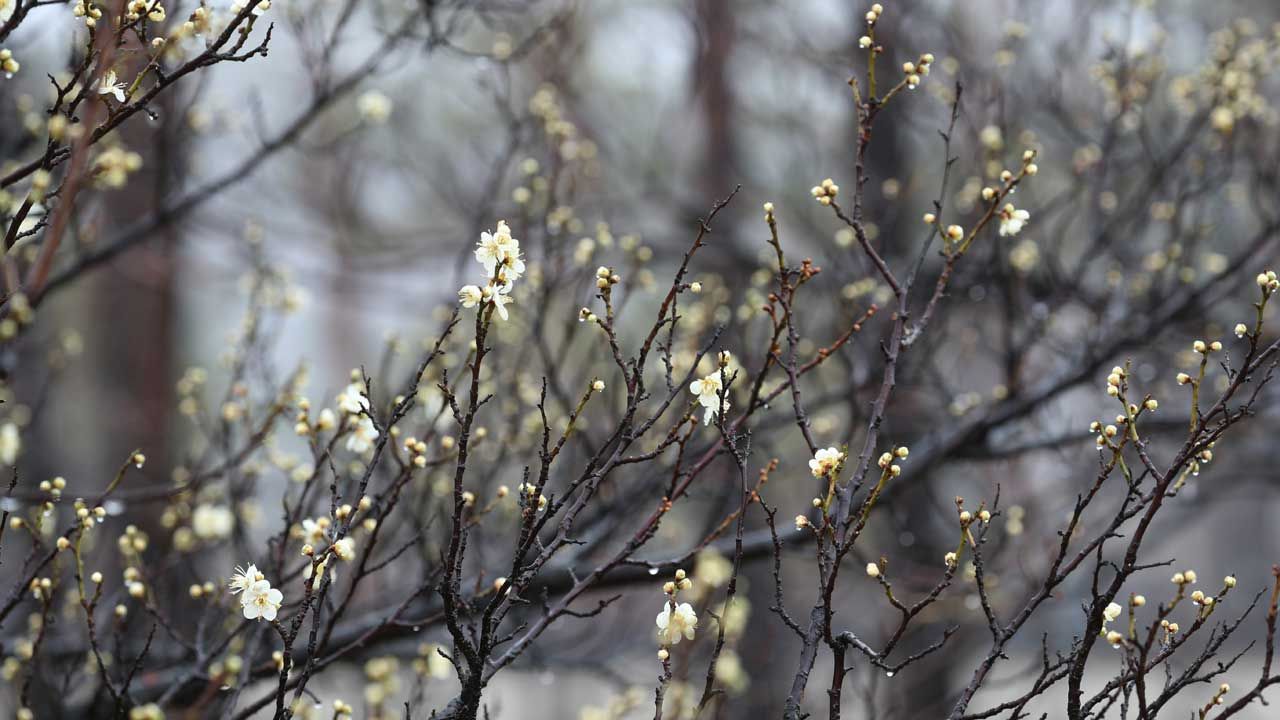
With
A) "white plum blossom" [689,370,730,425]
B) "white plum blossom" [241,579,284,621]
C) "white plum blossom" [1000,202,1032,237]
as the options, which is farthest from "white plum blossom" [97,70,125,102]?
"white plum blossom" [1000,202,1032,237]

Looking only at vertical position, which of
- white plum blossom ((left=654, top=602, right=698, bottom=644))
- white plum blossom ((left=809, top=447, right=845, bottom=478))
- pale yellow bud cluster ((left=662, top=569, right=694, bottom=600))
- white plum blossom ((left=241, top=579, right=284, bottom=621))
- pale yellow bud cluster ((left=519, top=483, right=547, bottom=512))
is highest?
white plum blossom ((left=241, top=579, right=284, bottom=621))

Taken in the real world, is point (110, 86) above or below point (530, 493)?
above

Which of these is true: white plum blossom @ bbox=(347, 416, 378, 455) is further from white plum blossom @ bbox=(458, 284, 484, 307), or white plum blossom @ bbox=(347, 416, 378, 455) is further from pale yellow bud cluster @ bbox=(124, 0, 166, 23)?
pale yellow bud cluster @ bbox=(124, 0, 166, 23)

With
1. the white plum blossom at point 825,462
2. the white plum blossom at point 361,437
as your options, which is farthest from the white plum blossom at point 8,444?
the white plum blossom at point 825,462

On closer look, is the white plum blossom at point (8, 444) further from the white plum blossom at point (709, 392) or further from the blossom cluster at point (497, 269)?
the white plum blossom at point (709, 392)

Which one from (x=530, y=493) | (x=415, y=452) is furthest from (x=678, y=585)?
(x=415, y=452)

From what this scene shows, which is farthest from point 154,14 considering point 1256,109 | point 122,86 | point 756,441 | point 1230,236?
point 1230,236

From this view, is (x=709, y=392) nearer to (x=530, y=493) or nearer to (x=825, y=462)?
(x=825, y=462)
